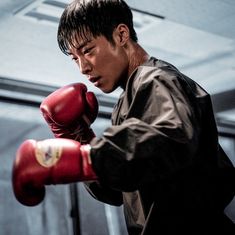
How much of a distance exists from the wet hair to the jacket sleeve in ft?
1.58

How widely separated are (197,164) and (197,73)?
337 centimetres

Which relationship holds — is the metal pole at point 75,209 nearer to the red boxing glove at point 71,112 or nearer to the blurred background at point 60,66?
the blurred background at point 60,66

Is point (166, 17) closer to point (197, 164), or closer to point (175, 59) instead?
point (175, 59)

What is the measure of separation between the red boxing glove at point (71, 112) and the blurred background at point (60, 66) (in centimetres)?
138

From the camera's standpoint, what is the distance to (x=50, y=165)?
1.23 meters

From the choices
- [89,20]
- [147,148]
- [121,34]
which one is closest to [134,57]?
[121,34]

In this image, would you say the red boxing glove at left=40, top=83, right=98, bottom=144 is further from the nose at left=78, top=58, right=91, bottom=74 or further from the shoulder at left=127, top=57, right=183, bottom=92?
the shoulder at left=127, top=57, right=183, bottom=92

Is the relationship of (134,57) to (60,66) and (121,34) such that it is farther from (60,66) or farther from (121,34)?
(60,66)

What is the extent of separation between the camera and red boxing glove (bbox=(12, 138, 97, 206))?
122 centimetres

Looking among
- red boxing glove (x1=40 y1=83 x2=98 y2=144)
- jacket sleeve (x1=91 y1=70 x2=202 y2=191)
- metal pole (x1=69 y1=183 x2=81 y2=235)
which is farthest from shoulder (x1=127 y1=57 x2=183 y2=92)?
metal pole (x1=69 y1=183 x2=81 y2=235)

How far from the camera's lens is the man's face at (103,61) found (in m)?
1.56

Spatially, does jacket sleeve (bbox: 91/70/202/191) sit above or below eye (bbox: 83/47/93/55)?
below

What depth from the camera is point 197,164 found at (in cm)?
136

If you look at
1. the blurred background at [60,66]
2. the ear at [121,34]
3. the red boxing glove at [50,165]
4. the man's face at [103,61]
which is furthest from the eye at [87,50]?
the blurred background at [60,66]
